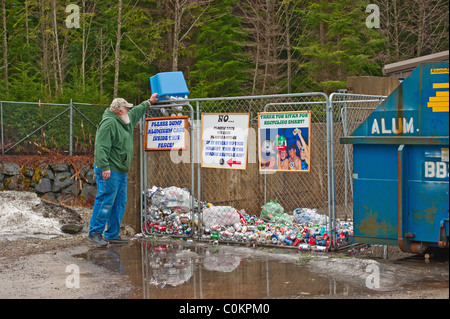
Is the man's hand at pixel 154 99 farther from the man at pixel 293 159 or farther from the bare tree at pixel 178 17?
the bare tree at pixel 178 17

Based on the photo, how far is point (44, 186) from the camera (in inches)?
556

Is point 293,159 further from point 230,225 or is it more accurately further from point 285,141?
Result: point 230,225

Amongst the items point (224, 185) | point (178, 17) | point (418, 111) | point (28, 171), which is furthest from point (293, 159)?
point (178, 17)

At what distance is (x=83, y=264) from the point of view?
7.56 meters

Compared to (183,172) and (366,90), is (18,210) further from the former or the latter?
(366,90)

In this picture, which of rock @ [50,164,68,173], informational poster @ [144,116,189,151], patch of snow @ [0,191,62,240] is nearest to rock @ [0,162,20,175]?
rock @ [50,164,68,173]

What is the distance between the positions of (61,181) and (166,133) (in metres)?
5.97

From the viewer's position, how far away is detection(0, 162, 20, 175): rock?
45.8 feet

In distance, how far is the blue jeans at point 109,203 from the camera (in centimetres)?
866

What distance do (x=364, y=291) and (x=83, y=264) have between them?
3.61 m

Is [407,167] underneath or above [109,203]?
above

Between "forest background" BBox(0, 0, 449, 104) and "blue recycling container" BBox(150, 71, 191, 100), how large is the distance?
43.6 feet

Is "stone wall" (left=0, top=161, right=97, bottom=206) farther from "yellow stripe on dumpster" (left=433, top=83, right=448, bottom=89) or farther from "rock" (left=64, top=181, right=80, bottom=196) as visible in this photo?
"yellow stripe on dumpster" (left=433, top=83, right=448, bottom=89)

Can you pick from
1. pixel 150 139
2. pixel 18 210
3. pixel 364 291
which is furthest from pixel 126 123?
pixel 364 291
